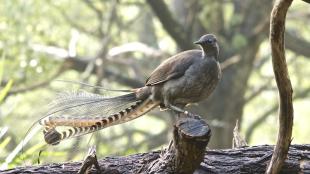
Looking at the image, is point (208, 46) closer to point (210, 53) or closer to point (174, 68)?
point (210, 53)

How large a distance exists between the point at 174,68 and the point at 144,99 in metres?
0.24

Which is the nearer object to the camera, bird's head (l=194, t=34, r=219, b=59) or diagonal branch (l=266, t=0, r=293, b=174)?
diagonal branch (l=266, t=0, r=293, b=174)

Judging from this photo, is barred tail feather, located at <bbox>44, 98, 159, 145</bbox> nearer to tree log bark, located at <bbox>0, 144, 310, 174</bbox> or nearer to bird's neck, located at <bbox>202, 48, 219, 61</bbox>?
tree log bark, located at <bbox>0, 144, 310, 174</bbox>

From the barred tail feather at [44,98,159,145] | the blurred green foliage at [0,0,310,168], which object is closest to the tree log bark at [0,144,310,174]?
the barred tail feather at [44,98,159,145]

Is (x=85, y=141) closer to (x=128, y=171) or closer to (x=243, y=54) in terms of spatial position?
(x=128, y=171)

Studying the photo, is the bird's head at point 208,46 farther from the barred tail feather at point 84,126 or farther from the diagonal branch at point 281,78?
the diagonal branch at point 281,78

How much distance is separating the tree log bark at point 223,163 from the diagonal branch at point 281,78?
0.95 ft

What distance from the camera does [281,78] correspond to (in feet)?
8.80

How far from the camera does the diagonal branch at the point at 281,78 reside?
2.56 meters

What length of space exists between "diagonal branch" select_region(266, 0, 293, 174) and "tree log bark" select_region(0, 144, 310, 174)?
0.95 feet

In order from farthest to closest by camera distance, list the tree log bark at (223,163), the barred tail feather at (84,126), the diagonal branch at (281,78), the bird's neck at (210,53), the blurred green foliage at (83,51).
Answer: the blurred green foliage at (83,51) → the bird's neck at (210,53) → the barred tail feather at (84,126) → the tree log bark at (223,163) → the diagonal branch at (281,78)

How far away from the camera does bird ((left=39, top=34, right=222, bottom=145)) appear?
3396 millimetres

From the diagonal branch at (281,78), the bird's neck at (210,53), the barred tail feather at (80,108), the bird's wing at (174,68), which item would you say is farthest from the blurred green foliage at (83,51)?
the diagonal branch at (281,78)

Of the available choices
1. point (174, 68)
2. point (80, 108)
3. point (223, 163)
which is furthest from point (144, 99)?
point (223, 163)
